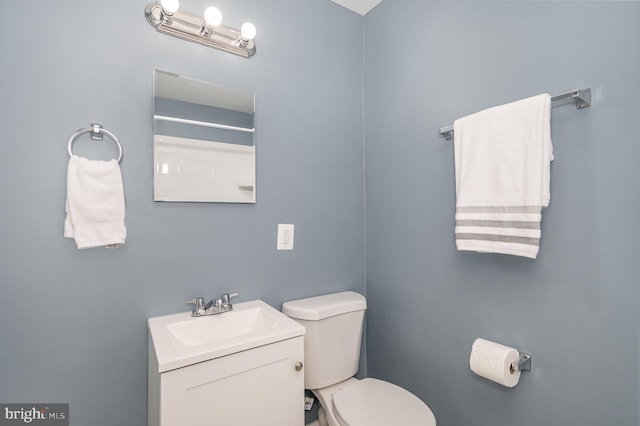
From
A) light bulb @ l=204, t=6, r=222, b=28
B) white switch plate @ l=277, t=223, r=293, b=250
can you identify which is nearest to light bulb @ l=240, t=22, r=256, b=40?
light bulb @ l=204, t=6, r=222, b=28

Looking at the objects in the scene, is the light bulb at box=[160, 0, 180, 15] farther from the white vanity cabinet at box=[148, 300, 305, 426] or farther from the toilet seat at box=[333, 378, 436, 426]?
the toilet seat at box=[333, 378, 436, 426]

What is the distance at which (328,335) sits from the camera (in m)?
1.45

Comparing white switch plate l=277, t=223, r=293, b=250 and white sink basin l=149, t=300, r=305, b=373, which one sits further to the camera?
white switch plate l=277, t=223, r=293, b=250

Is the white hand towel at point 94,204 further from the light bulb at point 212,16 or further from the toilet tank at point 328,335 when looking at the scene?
the toilet tank at point 328,335

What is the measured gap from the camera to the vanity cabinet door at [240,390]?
892mm

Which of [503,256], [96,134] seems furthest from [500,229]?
[96,134]

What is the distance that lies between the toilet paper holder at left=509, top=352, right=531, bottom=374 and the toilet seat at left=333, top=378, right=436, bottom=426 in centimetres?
37

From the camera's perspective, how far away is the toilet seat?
3.77 ft

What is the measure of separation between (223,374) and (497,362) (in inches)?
38.4

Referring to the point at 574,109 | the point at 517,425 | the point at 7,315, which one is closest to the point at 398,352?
the point at 517,425

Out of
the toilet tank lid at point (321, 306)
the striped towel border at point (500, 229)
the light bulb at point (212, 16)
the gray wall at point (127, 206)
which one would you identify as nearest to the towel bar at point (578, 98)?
the striped towel border at point (500, 229)

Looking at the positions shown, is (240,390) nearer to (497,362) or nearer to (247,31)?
(497,362)

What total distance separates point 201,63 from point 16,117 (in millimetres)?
702

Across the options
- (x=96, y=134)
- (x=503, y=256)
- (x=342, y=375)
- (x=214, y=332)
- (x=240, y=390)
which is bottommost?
(x=342, y=375)
